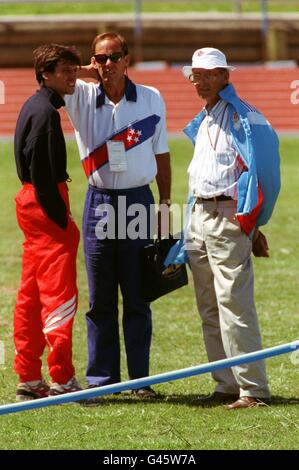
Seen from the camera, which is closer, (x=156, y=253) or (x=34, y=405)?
(x=34, y=405)

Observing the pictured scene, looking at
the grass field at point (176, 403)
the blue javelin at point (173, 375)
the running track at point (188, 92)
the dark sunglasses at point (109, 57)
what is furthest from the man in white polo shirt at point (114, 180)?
the running track at point (188, 92)

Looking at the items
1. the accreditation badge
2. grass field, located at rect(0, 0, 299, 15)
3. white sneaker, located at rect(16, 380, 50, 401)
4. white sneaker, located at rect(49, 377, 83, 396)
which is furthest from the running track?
white sneaker, located at rect(49, 377, 83, 396)

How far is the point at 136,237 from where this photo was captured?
7.52 meters

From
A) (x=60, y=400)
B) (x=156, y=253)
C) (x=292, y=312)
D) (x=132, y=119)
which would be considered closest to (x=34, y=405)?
(x=60, y=400)

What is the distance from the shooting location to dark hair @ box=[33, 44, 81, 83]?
7.16 m

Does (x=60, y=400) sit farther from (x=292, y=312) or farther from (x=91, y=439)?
(x=292, y=312)

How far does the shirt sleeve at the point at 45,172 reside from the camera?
708 cm

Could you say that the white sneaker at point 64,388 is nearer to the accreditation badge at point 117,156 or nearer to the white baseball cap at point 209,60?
the accreditation badge at point 117,156

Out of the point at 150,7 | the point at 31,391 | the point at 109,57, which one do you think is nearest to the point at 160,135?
the point at 109,57

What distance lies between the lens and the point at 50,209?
7141 millimetres

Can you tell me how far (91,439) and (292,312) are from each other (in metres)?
3.91

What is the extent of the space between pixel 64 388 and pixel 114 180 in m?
1.23

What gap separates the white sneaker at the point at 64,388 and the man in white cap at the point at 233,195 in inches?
35.6

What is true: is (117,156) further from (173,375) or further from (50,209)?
(173,375)
